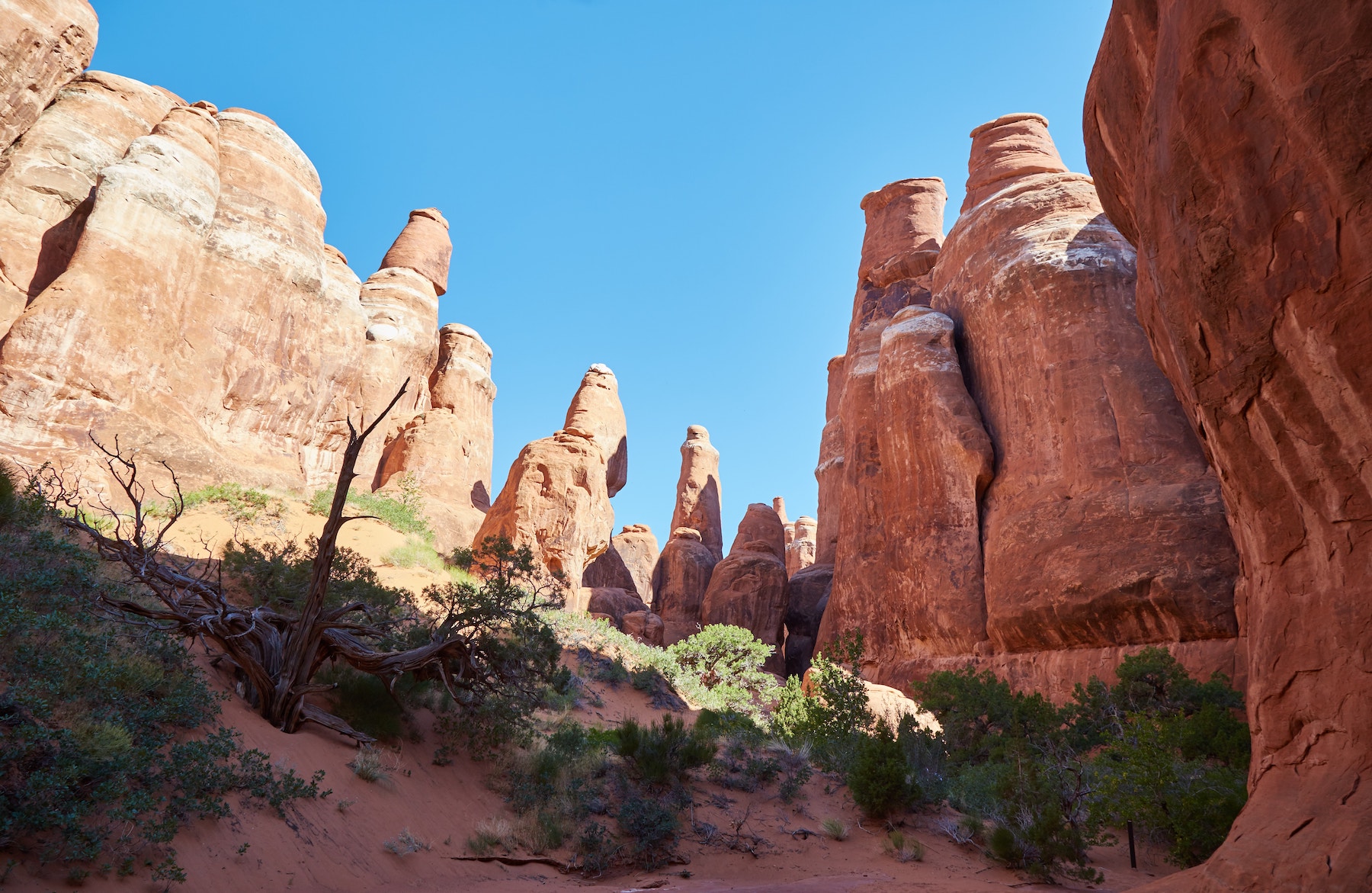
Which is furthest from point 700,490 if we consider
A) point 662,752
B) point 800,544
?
point 662,752

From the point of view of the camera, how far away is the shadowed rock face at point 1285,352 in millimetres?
4363

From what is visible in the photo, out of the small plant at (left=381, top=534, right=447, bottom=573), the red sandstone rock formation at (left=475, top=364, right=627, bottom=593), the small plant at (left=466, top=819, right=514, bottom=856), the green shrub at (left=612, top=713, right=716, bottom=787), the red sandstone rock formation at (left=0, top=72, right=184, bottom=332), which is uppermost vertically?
the red sandstone rock formation at (left=0, top=72, right=184, bottom=332)

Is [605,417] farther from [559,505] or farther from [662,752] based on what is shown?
[662,752]

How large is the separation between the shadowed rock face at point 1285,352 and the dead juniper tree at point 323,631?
683 cm

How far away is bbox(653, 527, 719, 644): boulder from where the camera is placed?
1428 inches

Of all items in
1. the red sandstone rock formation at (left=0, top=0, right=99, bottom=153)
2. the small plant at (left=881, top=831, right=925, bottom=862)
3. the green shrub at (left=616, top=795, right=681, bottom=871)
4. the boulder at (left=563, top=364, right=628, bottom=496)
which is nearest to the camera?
the green shrub at (left=616, top=795, right=681, bottom=871)

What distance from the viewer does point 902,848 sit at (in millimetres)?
8781

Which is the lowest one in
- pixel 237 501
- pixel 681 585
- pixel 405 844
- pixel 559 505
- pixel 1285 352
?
pixel 405 844

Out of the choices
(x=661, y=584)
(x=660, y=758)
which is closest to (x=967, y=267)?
(x=660, y=758)

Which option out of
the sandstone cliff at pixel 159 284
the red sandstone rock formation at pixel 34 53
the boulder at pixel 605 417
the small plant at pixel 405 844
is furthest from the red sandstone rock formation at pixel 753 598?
the red sandstone rock formation at pixel 34 53

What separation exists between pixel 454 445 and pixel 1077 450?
25.2 m

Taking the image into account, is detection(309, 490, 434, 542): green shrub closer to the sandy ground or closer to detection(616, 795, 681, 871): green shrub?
the sandy ground

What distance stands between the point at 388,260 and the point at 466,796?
103ft

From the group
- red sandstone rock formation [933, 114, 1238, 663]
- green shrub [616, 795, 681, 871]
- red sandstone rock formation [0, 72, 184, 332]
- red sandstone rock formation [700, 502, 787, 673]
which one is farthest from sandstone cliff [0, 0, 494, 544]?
red sandstone rock formation [933, 114, 1238, 663]
